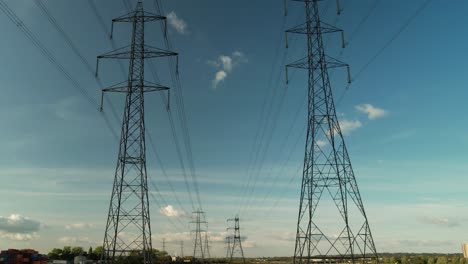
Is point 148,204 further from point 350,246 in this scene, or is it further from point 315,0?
point 315,0

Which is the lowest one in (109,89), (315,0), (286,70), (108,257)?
(108,257)

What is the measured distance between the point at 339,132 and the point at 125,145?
2407 centimetres

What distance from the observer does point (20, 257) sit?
15362 cm

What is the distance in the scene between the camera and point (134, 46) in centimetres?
5062

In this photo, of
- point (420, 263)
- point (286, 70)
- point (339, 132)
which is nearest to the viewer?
point (339, 132)

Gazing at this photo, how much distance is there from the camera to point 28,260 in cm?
15688

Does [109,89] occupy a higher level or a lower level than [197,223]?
higher

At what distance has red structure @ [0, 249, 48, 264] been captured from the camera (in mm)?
148600

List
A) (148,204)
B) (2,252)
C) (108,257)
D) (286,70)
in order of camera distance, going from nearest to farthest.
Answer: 1. (108,257)
2. (148,204)
3. (286,70)
4. (2,252)

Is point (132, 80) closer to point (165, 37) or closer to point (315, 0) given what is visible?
point (165, 37)

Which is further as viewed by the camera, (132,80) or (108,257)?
(132,80)

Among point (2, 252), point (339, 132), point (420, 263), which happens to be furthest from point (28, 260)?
point (339, 132)

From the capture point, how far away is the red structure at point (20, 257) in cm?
14860

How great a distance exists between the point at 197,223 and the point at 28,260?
68.9 meters
